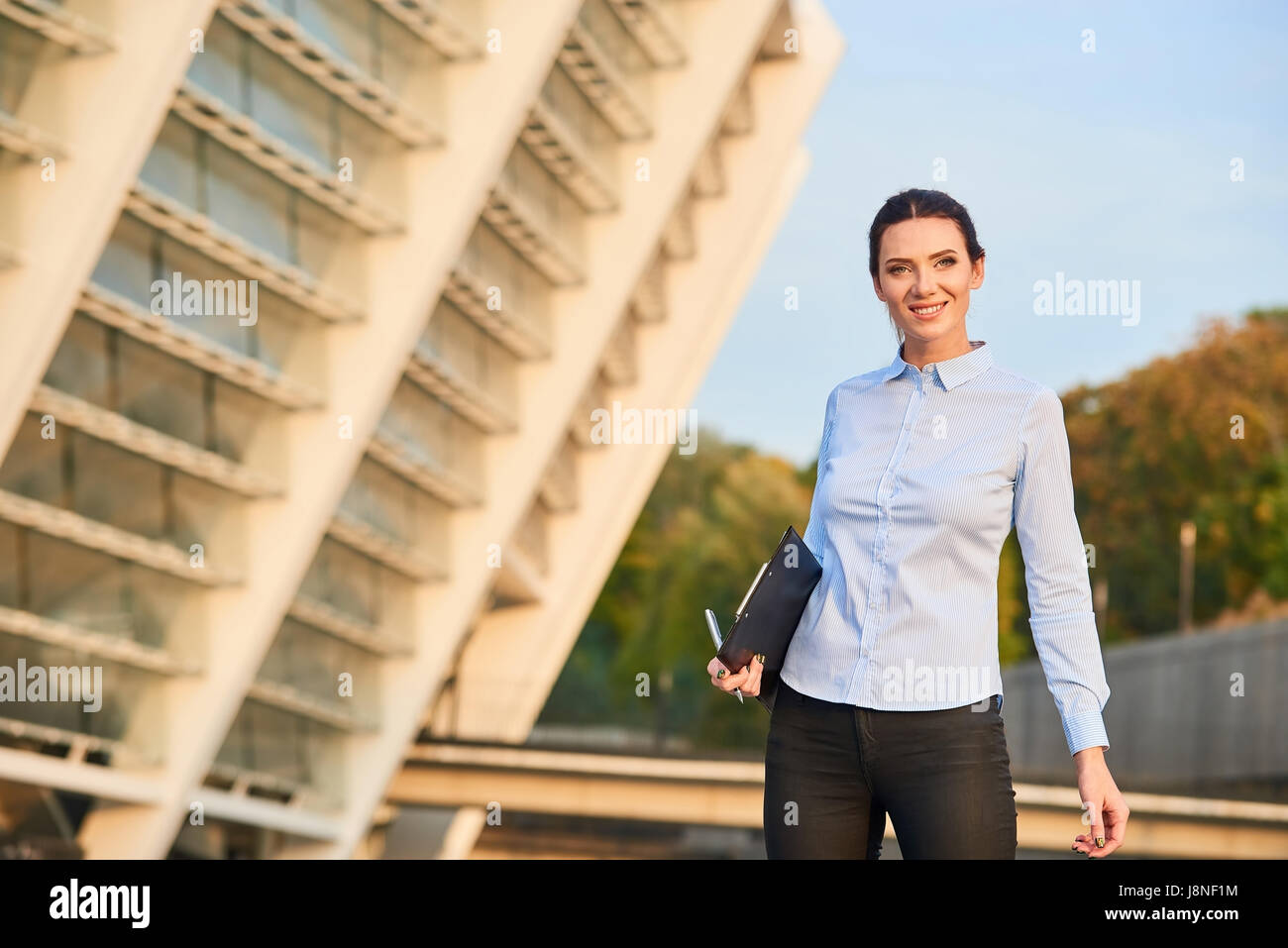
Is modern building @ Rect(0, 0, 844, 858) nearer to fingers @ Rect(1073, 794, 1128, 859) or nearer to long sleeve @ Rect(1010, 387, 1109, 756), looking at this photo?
long sleeve @ Rect(1010, 387, 1109, 756)

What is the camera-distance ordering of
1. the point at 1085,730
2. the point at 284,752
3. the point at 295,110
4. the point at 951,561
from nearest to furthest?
1. the point at 1085,730
2. the point at 951,561
3. the point at 295,110
4. the point at 284,752

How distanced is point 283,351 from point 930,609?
19.9 meters

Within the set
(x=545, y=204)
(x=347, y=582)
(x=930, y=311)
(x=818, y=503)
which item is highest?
(x=545, y=204)

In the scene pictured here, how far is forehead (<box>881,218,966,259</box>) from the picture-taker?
362cm

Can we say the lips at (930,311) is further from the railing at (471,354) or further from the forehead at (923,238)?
the railing at (471,354)

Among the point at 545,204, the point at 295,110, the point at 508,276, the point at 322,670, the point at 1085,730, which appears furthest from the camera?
the point at 545,204

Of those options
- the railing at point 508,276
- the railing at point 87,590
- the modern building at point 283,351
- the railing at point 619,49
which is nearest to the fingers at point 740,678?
the modern building at point 283,351

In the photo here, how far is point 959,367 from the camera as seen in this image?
144 inches

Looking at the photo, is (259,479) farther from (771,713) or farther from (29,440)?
(771,713)

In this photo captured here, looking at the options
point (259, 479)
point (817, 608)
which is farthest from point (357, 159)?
point (817, 608)

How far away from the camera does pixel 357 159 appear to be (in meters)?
23.0

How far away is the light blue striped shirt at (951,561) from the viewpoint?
344cm

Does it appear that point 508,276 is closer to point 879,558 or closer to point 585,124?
point 585,124

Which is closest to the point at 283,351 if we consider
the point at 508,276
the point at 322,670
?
the point at 322,670
